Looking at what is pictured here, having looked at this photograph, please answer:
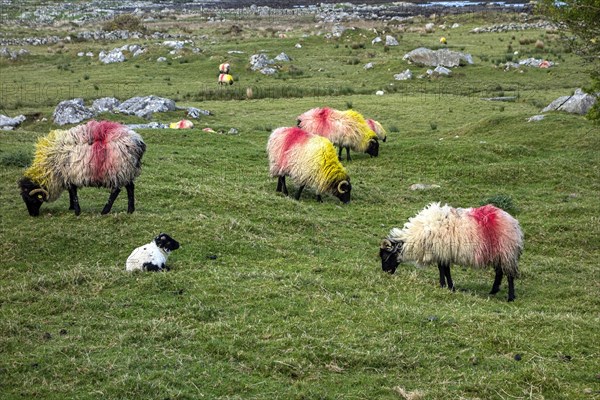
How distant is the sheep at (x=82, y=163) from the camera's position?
1482 centimetres

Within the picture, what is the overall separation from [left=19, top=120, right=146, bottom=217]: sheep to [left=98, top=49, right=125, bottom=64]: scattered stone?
3946cm

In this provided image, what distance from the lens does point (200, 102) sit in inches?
1537

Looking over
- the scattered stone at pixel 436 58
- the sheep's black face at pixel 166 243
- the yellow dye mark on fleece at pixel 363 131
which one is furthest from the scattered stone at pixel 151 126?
the scattered stone at pixel 436 58

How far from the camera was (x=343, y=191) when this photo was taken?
19188mm

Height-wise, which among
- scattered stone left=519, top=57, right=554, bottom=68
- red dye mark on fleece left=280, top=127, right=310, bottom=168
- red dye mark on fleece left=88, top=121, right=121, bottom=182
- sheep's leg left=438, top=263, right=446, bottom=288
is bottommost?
sheep's leg left=438, top=263, right=446, bottom=288

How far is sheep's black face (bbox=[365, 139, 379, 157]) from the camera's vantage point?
25188 mm

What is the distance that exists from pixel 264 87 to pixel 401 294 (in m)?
31.6

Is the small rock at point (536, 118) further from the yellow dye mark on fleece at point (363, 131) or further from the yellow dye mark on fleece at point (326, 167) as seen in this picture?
the yellow dye mark on fleece at point (326, 167)

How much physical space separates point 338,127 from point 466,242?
12.2 metres

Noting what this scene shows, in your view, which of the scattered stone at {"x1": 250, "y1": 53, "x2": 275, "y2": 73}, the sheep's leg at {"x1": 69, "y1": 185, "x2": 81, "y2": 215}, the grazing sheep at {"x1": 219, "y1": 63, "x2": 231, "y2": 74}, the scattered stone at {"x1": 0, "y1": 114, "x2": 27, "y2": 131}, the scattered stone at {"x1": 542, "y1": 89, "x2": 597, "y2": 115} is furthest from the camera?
the scattered stone at {"x1": 250, "y1": 53, "x2": 275, "y2": 73}

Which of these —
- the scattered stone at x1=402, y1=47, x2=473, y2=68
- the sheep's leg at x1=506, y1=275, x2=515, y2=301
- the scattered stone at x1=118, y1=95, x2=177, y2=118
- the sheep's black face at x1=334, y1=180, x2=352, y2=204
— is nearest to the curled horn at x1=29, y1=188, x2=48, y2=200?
the sheep's black face at x1=334, y1=180, x2=352, y2=204

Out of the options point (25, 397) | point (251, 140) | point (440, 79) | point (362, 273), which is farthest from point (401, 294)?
point (440, 79)

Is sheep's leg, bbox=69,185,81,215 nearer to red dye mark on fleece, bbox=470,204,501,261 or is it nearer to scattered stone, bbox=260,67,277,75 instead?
red dye mark on fleece, bbox=470,204,501,261

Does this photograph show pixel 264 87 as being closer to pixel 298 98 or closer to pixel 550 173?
pixel 298 98
